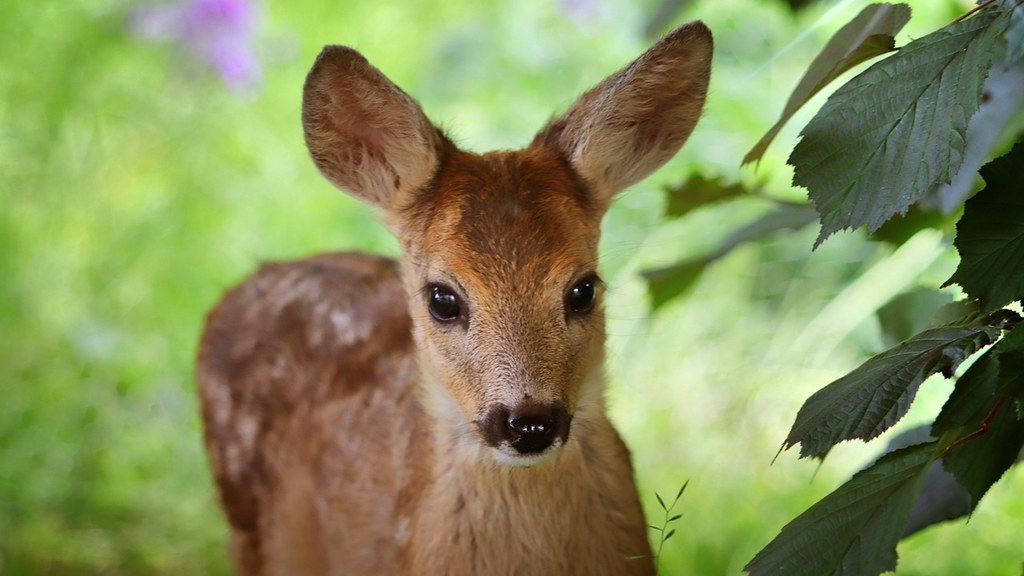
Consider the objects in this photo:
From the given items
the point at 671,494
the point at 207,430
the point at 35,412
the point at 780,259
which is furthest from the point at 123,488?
the point at 780,259

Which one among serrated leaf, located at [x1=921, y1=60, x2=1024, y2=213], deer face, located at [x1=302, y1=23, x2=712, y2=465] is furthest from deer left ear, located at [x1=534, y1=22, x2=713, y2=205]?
serrated leaf, located at [x1=921, y1=60, x2=1024, y2=213]

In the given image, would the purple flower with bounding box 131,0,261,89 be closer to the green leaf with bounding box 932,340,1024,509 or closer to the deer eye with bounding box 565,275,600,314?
the deer eye with bounding box 565,275,600,314

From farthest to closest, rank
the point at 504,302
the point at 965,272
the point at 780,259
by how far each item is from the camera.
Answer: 1. the point at 780,259
2. the point at 504,302
3. the point at 965,272

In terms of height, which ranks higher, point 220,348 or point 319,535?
point 220,348

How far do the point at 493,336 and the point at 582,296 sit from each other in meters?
0.24

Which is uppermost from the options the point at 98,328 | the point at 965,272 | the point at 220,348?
the point at 98,328

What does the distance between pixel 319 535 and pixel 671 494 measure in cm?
135

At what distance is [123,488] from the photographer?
15.6 ft

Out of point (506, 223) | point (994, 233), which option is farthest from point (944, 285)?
point (506, 223)

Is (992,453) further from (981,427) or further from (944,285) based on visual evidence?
(944,285)

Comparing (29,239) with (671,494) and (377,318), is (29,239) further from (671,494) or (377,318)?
(671,494)

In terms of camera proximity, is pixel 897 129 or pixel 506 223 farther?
pixel 506 223

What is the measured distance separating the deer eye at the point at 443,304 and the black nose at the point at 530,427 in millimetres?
284

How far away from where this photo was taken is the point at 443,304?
8.57ft
